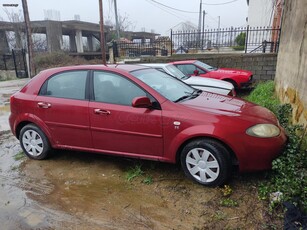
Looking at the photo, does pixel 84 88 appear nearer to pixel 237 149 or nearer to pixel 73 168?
pixel 73 168

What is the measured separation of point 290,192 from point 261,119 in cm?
93

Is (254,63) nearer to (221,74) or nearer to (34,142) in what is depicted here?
(221,74)

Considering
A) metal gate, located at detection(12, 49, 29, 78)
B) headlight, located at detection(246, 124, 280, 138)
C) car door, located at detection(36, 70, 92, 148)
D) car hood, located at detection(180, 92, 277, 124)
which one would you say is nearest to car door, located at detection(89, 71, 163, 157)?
car door, located at detection(36, 70, 92, 148)

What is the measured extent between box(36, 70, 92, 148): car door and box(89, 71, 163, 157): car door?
17 centimetres

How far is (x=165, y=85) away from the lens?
13.1ft

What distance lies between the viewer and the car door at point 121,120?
3.46 m

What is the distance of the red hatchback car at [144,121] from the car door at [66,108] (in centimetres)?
1

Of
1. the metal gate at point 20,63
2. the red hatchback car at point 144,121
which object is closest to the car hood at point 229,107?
the red hatchback car at point 144,121

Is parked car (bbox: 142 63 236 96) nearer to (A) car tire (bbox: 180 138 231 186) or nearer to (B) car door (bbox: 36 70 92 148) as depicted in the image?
(B) car door (bbox: 36 70 92 148)

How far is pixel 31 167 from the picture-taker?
4230mm

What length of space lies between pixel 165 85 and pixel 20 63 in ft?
64.2

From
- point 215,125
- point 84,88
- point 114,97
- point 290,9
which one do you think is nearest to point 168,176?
point 215,125

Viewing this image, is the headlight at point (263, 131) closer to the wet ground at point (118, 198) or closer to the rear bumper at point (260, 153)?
the rear bumper at point (260, 153)

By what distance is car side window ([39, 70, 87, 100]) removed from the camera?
3949 millimetres
